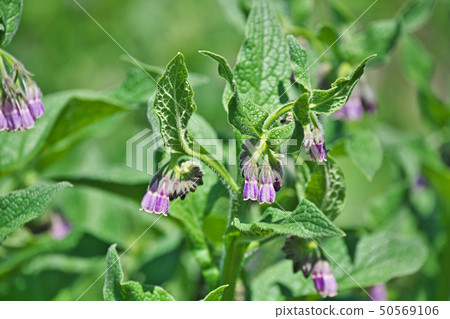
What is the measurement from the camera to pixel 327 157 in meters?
1.30

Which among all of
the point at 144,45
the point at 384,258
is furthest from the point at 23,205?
the point at 144,45

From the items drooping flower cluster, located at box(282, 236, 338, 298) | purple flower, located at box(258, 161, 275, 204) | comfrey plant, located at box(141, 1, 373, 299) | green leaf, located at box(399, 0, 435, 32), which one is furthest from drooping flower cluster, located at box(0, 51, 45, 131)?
green leaf, located at box(399, 0, 435, 32)

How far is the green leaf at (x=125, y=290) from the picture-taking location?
4.10 feet

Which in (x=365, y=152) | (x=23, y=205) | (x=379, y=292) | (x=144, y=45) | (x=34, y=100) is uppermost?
(x=144, y=45)

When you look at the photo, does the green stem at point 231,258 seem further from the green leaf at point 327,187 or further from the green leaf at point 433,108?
the green leaf at point 433,108

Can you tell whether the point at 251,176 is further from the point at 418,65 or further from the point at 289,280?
the point at 418,65

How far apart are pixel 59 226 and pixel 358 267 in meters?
1.03

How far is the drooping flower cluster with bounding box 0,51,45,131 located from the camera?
1293mm

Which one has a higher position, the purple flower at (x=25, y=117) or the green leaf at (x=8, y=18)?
the green leaf at (x=8, y=18)

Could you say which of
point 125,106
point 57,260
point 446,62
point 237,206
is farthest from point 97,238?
point 446,62

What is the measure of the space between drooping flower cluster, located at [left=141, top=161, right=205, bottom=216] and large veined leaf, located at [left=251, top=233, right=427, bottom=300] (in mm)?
470

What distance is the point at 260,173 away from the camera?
3.85 feet

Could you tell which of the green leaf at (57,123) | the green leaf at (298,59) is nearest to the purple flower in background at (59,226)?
the green leaf at (57,123)

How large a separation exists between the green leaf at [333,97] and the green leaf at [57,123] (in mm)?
665
